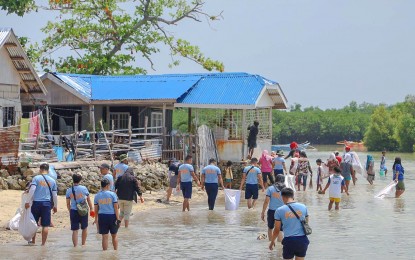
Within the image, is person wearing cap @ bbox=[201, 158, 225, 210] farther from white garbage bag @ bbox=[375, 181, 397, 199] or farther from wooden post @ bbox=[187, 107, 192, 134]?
wooden post @ bbox=[187, 107, 192, 134]

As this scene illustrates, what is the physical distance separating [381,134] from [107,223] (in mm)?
85474

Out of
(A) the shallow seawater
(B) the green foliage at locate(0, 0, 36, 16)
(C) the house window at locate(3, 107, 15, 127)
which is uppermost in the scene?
(B) the green foliage at locate(0, 0, 36, 16)

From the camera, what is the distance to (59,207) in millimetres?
25453

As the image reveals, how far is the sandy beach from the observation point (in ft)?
65.3

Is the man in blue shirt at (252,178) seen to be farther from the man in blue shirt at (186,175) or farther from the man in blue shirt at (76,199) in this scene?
the man in blue shirt at (76,199)

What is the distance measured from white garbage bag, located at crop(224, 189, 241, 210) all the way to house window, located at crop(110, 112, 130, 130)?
13.2m

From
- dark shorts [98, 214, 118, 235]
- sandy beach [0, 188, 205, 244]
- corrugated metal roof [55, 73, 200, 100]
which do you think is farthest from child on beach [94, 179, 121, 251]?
corrugated metal roof [55, 73, 200, 100]

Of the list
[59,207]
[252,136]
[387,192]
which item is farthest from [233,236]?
[252,136]

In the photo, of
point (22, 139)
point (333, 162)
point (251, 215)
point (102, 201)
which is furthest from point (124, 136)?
point (102, 201)

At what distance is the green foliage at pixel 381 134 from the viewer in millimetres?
98812

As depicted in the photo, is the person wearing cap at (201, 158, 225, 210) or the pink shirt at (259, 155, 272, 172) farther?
the pink shirt at (259, 155, 272, 172)

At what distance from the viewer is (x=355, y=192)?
34375 millimetres

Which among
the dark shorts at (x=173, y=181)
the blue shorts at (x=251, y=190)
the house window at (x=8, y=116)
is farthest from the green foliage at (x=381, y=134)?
the blue shorts at (x=251, y=190)

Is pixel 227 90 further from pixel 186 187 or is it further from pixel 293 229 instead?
pixel 293 229
